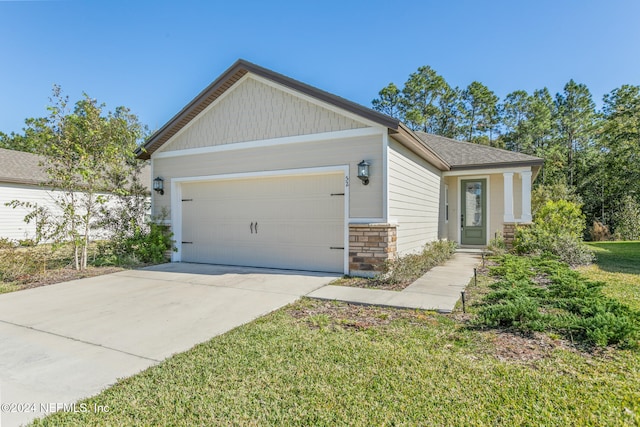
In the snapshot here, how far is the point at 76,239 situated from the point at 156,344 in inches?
218

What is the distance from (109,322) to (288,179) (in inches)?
175


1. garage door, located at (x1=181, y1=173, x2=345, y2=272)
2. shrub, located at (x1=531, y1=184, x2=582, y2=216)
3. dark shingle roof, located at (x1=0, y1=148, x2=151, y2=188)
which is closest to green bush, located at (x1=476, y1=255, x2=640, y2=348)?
garage door, located at (x1=181, y1=173, x2=345, y2=272)

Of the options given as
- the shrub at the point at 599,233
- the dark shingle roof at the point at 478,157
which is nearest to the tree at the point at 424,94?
the shrub at the point at 599,233

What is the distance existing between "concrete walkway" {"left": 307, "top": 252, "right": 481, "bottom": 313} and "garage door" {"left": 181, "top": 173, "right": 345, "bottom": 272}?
158 centimetres

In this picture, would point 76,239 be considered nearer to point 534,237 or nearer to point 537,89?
point 534,237

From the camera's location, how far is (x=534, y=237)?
357 inches

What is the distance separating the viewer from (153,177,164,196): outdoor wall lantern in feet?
29.6

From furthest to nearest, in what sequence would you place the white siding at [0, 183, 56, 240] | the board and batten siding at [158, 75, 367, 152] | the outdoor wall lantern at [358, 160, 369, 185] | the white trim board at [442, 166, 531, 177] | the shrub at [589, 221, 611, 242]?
the shrub at [589, 221, 611, 242], the white siding at [0, 183, 56, 240], the white trim board at [442, 166, 531, 177], the board and batten siding at [158, 75, 367, 152], the outdoor wall lantern at [358, 160, 369, 185]

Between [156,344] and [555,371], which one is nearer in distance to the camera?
[555,371]

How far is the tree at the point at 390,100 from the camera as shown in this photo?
2870 centimetres

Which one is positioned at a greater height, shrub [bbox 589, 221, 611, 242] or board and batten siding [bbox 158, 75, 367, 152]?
board and batten siding [bbox 158, 75, 367, 152]

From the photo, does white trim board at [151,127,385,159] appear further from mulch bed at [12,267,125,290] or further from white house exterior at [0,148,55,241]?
white house exterior at [0,148,55,241]

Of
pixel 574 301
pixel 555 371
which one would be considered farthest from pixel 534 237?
pixel 555 371

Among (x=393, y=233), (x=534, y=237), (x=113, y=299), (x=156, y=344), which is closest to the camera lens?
(x=156, y=344)
